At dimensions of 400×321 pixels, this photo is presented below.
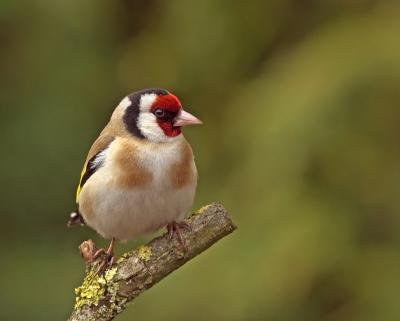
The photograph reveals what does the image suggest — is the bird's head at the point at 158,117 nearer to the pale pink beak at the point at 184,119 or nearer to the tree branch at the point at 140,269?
the pale pink beak at the point at 184,119

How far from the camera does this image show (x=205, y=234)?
9.36 ft

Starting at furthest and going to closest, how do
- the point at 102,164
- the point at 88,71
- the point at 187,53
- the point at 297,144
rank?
1. the point at 88,71
2. the point at 187,53
3. the point at 297,144
4. the point at 102,164

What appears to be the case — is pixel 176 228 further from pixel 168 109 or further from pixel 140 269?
pixel 168 109

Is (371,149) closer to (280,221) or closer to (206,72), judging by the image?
(280,221)

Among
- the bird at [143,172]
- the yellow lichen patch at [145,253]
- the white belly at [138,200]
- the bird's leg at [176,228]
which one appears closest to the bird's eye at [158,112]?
the bird at [143,172]

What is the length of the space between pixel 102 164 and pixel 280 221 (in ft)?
4.68

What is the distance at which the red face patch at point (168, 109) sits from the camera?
3160 mm

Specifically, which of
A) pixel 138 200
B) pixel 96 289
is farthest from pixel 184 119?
pixel 96 289

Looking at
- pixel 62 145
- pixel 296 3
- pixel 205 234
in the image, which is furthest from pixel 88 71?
pixel 205 234

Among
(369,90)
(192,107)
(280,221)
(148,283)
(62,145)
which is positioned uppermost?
(62,145)

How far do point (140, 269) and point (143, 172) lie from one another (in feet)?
1.69

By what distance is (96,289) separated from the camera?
2787 millimetres

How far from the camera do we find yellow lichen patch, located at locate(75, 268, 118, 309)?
276 cm

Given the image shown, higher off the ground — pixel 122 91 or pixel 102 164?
pixel 122 91
